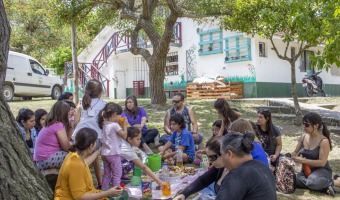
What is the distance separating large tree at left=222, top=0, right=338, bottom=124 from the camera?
17.1 feet

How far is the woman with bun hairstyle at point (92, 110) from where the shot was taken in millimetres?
5043

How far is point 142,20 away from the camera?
11750 millimetres

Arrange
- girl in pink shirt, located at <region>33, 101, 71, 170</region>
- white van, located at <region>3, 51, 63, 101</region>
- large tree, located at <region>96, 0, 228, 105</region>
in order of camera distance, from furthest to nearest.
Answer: white van, located at <region>3, 51, 63, 101</region> < large tree, located at <region>96, 0, 228, 105</region> < girl in pink shirt, located at <region>33, 101, 71, 170</region>

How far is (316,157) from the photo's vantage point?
16.3 feet

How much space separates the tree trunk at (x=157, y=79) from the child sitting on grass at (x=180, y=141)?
17.3ft

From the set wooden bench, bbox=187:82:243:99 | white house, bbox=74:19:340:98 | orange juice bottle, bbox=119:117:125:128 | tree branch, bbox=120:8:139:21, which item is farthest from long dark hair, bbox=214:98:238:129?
white house, bbox=74:19:340:98

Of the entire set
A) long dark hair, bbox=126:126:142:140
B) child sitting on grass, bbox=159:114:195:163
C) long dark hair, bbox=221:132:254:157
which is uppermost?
long dark hair, bbox=221:132:254:157

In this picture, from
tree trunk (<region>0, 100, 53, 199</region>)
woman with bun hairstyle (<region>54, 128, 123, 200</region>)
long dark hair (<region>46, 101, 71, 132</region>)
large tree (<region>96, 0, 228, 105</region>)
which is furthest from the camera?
large tree (<region>96, 0, 228, 105</region>)

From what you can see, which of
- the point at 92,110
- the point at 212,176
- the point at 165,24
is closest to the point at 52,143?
the point at 92,110

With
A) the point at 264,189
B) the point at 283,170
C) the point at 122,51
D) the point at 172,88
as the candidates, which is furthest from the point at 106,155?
the point at 122,51

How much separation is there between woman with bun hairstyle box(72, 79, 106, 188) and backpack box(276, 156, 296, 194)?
97.4 inches

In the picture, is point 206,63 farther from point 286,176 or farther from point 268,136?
point 286,176

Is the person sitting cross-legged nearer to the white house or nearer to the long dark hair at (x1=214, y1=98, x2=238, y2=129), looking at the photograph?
the long dark hair at (x1=214, y1=98, x2=238, y2=129)

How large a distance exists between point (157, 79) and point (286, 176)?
7.19 m
